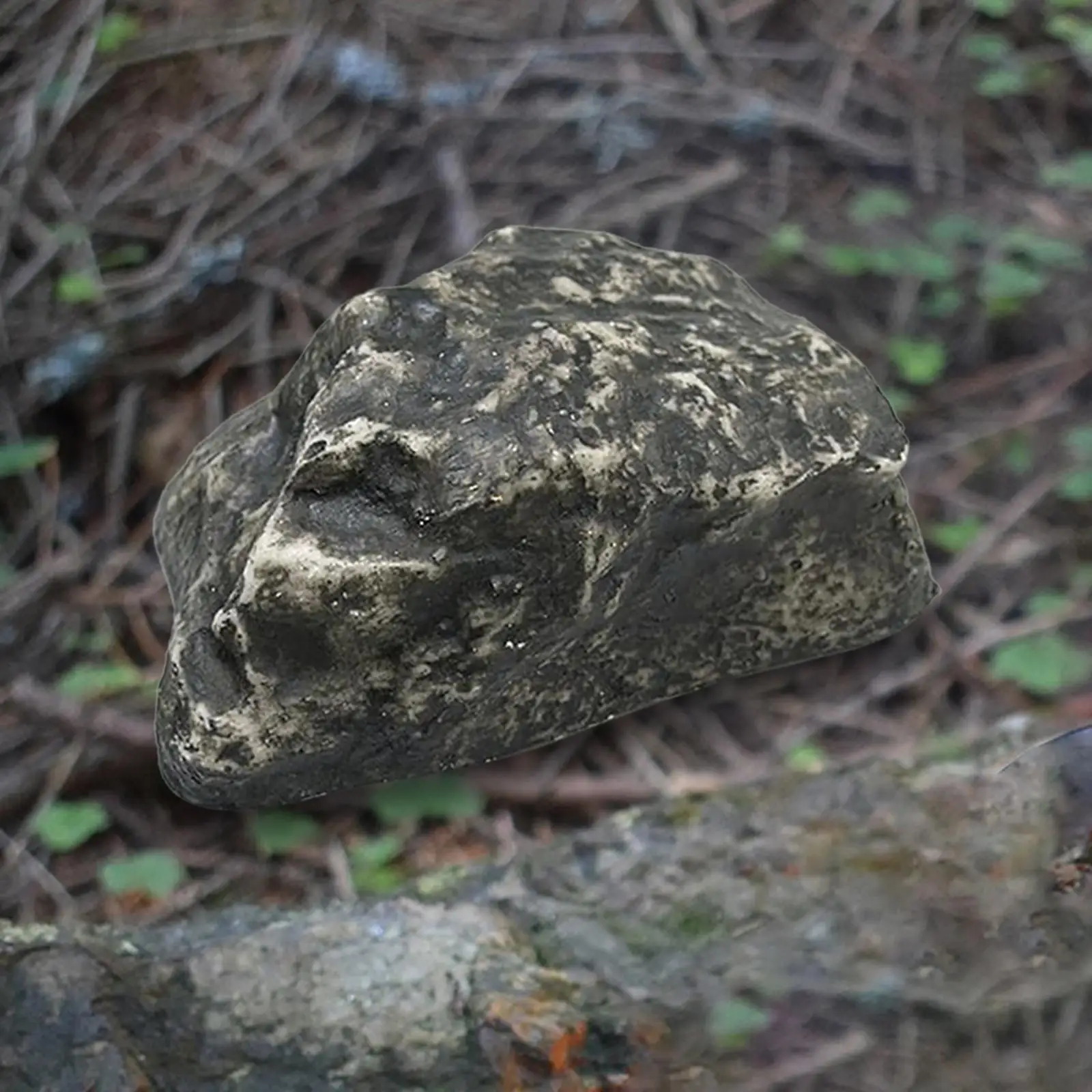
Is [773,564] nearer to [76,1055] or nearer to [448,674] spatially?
[448,674]

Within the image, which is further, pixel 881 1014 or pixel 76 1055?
pixel 881 1014

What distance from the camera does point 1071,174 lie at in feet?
7.36

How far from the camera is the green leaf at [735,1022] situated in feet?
4.02

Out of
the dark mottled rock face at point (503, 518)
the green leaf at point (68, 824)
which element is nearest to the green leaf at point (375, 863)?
the green leaf at point (68, 824)

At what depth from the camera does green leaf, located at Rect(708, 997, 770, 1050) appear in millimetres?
1225

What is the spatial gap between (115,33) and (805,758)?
177cm

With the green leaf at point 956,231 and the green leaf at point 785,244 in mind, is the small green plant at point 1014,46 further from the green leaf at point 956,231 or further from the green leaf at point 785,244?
the green leaf at point 785,244

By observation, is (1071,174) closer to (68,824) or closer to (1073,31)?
(1073,31)

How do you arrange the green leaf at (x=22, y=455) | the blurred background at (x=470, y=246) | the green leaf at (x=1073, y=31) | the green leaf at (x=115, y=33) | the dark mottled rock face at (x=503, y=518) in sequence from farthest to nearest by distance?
the green leaf at (x=115, y=33), the green leaf at (x=1073, y=31), the green leaf at (x=22, y=455), the blurred background at (x=470, y=246), the dark mottled rock face at (x=503, y=518)

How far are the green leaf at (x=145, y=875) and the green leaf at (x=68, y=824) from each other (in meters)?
0.05

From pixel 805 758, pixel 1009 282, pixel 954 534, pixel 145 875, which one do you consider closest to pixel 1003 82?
pixel 1009 282

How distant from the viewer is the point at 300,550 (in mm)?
808

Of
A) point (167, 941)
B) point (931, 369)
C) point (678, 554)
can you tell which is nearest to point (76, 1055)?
point (167, 941)

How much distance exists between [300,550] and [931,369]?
144 centimetres
